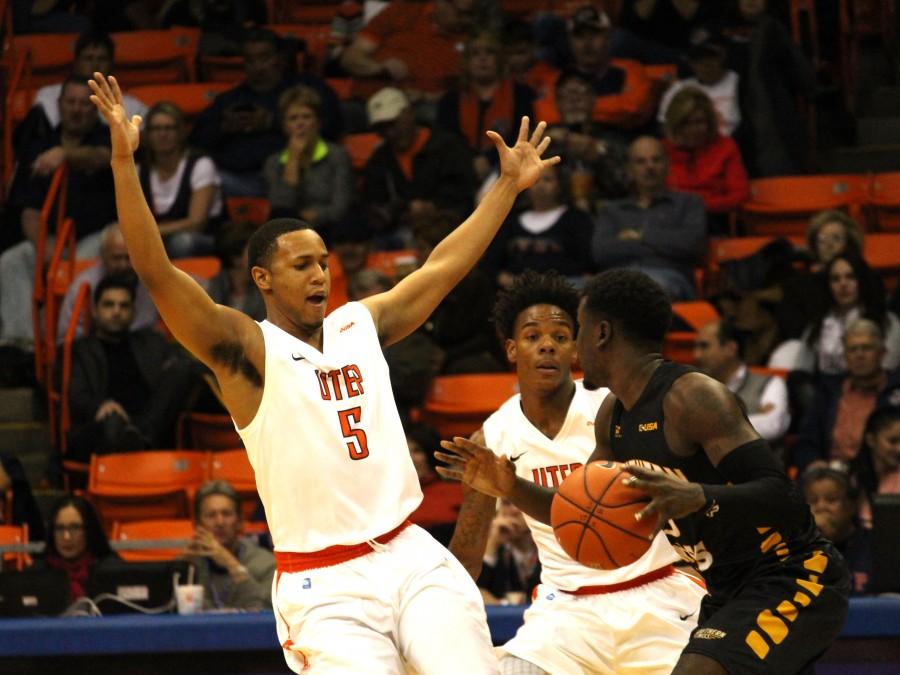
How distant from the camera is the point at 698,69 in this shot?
39.0 ft

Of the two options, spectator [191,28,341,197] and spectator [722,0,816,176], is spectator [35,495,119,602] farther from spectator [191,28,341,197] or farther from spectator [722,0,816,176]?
spectator [722,0,816,176]

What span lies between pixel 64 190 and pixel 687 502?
752 cm

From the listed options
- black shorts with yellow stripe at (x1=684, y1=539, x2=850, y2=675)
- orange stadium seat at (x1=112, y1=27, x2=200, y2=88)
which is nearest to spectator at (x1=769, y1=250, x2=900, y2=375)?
black shorts with yellow stripe at (x1=684, y1=539, x2=850, y2=675)

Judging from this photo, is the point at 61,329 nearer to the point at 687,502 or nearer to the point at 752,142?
the point at 752,142

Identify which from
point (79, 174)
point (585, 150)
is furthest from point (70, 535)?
point (585, 150)

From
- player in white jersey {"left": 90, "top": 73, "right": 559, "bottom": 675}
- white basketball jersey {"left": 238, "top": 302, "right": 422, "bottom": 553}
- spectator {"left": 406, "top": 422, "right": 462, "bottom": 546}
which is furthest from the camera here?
spectator {"left": 406, "top": 422, "right": 462, "bottom": 546}

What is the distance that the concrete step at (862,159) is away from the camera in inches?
483

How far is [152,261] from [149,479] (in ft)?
15.9

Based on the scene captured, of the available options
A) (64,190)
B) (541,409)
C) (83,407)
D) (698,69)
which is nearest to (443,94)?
(698,69)

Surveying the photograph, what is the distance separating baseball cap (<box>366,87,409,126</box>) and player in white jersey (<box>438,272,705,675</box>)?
5.58 metres

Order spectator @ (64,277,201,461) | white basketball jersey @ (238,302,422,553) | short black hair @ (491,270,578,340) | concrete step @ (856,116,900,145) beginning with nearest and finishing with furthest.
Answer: white basketball jersey @ (238,302,422,553)
short black hair @ (491,270,578,340)
spectator @ (64,277,201,461)
concrete step @ (856,116,900,145)

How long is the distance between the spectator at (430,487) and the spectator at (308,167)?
2.58 m

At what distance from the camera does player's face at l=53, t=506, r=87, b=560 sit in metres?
8.51

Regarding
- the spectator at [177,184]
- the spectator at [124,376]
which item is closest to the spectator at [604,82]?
the spectator at [177,184]
